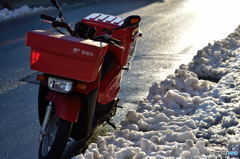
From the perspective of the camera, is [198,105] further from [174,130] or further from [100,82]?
[100,82]

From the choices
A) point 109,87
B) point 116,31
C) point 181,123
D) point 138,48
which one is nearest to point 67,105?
point 109,87

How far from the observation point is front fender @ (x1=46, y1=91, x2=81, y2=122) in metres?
4.25

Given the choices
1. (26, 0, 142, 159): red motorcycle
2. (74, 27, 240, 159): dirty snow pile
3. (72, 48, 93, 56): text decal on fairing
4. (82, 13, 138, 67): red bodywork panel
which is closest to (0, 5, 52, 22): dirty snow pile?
(74, 27, 240, 159): dirty snow pile

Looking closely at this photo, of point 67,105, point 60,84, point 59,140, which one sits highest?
point 60,84

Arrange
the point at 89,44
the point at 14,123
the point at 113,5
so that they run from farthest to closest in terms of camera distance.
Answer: the point at 113,5, the point at 14,123, the point at 89,44

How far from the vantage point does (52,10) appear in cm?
1634

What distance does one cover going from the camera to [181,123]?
5430mm

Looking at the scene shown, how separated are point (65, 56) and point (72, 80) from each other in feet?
0.79

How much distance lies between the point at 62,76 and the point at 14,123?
1.95 meters

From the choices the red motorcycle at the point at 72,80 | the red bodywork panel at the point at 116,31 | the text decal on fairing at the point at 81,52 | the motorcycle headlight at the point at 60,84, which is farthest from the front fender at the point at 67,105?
the red bodywork panel at the point at 116,31

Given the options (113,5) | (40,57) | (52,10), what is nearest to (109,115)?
(40,57)

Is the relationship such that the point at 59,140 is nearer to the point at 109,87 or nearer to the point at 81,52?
the point at 81,52

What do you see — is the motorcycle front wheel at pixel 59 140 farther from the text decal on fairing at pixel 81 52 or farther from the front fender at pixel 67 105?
the text decal on fairing at pixel 81 52

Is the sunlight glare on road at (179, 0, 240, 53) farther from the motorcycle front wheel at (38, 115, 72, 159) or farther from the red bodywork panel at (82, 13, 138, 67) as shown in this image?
the motorcycle front wheel at (38, 115, 72, 159)
